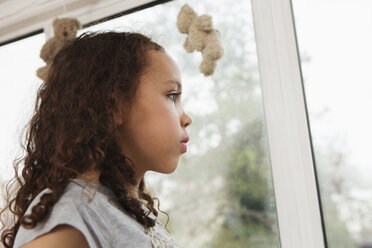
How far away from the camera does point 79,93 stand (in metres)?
0.77

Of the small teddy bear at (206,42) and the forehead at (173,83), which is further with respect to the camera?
the small teddy bear at (206,42)

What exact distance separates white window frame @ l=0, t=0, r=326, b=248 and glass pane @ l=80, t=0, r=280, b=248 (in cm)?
4

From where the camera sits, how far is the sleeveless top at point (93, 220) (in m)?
0.61

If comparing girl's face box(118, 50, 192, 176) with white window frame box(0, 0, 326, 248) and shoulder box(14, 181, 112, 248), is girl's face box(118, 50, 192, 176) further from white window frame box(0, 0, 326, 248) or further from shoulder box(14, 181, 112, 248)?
white window frame box(0, 0, 326, 248)

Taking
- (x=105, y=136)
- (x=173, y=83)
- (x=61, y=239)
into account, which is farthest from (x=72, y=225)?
(x=173, y=83)

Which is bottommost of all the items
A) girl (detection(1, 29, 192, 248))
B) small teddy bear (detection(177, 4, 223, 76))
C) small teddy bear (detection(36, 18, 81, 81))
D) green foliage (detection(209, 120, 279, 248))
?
green foliage (detection(209, 120, 279, 248))

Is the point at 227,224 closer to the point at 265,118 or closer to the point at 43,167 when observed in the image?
the point at 265,118

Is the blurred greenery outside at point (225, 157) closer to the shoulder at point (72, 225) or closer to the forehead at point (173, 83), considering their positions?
the forehead at point (173, 83)

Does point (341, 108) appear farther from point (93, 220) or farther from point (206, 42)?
Result: point (93, 220)

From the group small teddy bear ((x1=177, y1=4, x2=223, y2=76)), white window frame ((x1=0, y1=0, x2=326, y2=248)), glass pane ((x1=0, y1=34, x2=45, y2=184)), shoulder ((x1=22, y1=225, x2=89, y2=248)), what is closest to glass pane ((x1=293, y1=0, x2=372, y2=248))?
white window frame ((x1=0, y1=0, x2=326, y2=248))

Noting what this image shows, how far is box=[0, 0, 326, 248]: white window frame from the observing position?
41.6 inches

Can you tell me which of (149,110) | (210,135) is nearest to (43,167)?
(149,110)

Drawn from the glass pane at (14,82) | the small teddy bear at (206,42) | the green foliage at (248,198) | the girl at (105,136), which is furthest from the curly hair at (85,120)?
the glass pane at (14,82)

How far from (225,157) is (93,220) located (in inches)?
23.8
